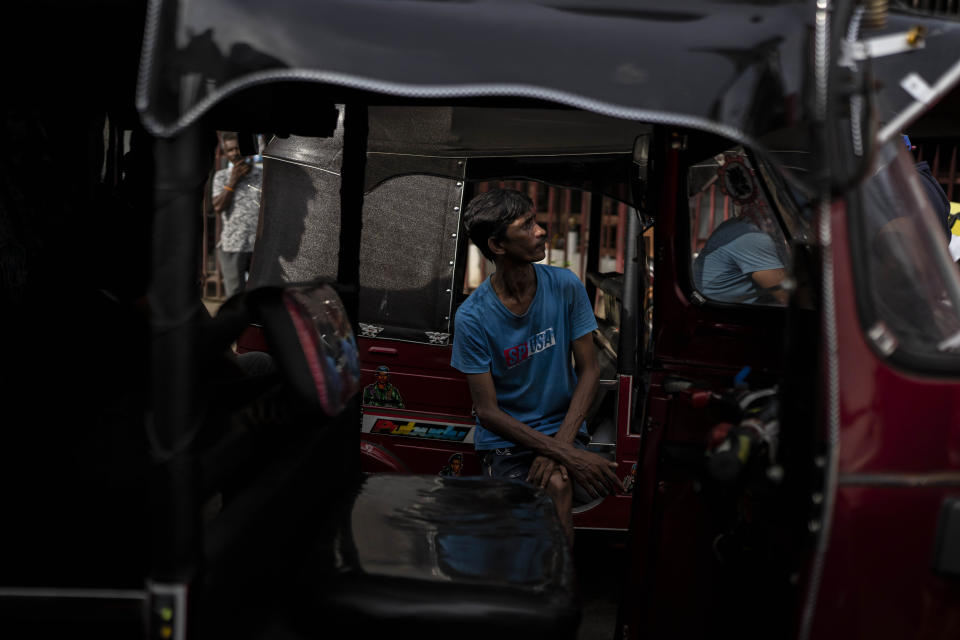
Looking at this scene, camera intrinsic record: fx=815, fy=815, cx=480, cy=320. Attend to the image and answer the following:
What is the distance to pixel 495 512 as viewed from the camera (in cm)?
240

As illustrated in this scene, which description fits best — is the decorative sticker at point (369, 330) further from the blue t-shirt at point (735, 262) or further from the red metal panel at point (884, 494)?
the red metal panel at point (884, 494)

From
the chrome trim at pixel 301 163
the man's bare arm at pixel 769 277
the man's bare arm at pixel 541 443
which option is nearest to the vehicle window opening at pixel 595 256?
the man's bare arm at pixel 769 277

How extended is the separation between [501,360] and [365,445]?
106cm

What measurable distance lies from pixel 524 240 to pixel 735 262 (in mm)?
888

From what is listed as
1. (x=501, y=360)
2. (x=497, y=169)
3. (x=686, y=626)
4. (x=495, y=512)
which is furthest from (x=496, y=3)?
(x=497, y=169)

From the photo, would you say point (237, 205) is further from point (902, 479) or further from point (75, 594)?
point (902, 479)

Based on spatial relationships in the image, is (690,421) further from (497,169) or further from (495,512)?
(497,169)

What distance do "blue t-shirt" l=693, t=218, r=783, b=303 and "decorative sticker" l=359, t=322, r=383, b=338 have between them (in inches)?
74.3

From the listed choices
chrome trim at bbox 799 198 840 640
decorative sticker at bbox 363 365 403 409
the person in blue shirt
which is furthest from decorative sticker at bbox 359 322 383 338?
chrome trim at bbox 799 198 840 640

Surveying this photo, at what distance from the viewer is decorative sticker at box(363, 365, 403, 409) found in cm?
409

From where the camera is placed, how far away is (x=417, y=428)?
407 centimetres

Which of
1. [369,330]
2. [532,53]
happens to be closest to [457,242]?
[369,330]

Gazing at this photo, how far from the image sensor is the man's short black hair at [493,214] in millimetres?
3303

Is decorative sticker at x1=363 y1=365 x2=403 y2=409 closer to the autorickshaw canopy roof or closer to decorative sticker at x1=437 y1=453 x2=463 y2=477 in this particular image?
decorative sticker at x1=437 y1=453 x2=463 y2=477
